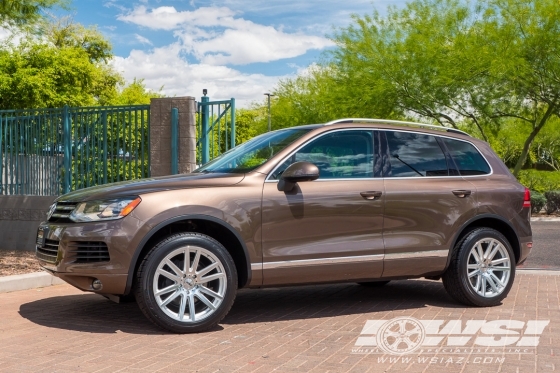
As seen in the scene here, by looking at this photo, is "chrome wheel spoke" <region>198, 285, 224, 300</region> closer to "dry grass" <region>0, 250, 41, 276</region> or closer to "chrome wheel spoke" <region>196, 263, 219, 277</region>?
"chrome wheel spoke" <region>196, 263, 219, 277</region>

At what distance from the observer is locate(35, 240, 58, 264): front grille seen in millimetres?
6867

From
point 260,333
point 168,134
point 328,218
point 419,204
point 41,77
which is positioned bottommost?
point 260,333

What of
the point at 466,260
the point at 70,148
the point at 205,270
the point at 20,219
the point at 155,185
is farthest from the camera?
the point at 20,219

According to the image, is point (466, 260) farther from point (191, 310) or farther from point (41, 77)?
point (41, 77)

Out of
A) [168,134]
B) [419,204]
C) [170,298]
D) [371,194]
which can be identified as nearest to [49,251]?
[170,298]

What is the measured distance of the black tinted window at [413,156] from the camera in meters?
7.68

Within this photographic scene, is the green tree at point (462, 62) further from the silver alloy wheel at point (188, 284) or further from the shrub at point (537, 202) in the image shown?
the silver alloy wheel at point (188, 284)

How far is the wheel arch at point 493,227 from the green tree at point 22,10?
891cm

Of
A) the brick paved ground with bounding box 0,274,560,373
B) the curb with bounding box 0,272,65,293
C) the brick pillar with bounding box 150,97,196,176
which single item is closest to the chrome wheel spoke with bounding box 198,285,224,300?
the brick paved ground with bounding box 0,274,560,373

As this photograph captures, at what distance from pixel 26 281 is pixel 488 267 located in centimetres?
537

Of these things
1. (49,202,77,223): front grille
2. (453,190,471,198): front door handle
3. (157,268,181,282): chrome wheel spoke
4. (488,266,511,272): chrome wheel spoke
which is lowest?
(488,266,511,272): chrome wheel spoke

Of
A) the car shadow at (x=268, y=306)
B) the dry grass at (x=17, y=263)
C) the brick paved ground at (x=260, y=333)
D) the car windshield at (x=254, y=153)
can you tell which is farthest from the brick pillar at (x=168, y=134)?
the car windshield at (x=254, y=153)

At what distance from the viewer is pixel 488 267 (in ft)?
26.3

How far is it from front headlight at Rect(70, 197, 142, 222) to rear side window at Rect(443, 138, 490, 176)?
3396mm
